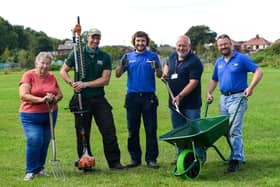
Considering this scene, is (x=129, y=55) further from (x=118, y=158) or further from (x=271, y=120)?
(x=271, y=120)

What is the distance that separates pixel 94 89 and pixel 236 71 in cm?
204

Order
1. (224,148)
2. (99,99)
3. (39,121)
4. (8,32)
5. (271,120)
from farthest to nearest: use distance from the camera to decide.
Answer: (8,32) < (271,120) < (224,148) < (99,99) < (39,121)

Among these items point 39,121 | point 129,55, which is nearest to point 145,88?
point 129,55

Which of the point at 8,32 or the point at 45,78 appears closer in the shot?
the point at 45,78

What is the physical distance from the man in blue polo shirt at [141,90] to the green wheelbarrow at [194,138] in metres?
0.85

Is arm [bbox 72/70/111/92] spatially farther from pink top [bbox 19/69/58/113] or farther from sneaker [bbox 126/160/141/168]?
sneaker [bbox 126/160/141/168]

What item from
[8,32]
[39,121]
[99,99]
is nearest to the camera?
[39,121]

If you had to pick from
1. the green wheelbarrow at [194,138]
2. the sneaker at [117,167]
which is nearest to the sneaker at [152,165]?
the sneaker at [117,167]

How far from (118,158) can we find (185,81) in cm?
151

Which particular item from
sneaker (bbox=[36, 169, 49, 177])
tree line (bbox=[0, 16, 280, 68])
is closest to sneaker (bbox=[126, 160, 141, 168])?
sneaker (bbox=[36, 169, 49, 177])

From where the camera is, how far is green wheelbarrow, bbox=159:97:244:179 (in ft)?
22.3

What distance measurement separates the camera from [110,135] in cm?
788

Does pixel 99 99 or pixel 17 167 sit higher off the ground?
pixel 99 99

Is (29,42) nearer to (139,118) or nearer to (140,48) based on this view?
Answer: (139,118)
